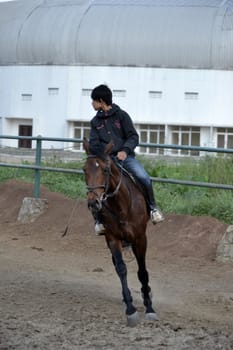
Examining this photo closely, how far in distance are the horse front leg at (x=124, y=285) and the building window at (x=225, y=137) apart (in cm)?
5016

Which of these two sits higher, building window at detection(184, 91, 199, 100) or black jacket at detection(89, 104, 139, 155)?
building window at detection(184, 91, 199, 100)

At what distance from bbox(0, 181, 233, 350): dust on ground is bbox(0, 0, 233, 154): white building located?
138ft

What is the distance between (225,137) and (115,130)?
50.4 metres

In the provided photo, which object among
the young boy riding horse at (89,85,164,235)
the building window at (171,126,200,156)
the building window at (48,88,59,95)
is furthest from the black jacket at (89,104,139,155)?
the building window at (48,88,59,95)

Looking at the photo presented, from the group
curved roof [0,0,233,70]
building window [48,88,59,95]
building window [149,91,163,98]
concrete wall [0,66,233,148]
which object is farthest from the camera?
building window [48,88,59,95]

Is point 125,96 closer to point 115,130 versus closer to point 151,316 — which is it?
point 115,130

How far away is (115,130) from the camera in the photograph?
320 inches

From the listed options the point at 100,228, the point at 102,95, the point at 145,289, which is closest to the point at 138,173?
the point at 100,228

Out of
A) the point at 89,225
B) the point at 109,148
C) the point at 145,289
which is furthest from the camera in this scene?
the point at 89,225

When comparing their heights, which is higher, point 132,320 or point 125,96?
point 125,96

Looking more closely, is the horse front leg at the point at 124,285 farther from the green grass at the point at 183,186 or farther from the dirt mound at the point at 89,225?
the green grass at the point at 183,186

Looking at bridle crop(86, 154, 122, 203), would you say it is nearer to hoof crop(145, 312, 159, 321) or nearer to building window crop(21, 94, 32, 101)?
hoof crop(145, 312, 159, 321)

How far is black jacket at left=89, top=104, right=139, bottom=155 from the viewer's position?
8.09m

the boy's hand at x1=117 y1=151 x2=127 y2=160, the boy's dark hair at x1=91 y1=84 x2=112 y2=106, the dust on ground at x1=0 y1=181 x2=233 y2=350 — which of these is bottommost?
the dust on ground at x1=0 y1=181 x2=233 y2=350
